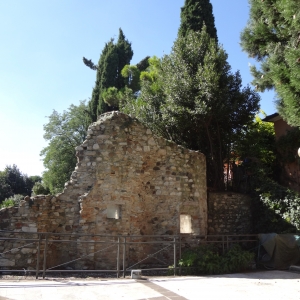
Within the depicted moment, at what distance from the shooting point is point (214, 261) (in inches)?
361

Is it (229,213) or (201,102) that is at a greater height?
(201,102)

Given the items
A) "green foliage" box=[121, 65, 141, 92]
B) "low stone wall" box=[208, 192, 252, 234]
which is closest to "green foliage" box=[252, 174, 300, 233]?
"low stone wall" box=[208, 192, 252, 234]

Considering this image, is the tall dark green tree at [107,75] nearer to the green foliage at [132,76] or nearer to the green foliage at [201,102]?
the green foliage at [132,76]

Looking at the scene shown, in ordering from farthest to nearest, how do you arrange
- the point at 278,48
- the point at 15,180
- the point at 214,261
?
the point at 15,180
the point at 278,48
the point at 214,261

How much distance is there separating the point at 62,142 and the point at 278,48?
25175 millimetres

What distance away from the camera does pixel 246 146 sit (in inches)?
647

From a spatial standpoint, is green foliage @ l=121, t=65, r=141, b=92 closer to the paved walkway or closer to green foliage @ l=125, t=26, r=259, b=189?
green foliage @ l=125, t=26, r=259, b=189

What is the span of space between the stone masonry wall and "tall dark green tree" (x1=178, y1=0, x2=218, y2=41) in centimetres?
847

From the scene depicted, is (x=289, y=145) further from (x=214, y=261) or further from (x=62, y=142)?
(x=62, y=142)

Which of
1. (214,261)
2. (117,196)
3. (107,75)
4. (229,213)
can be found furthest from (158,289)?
(107,75)

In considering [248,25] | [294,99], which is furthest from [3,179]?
[294,99]

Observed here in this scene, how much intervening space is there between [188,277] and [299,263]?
14.1 feet

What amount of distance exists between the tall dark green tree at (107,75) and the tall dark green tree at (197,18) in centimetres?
1313

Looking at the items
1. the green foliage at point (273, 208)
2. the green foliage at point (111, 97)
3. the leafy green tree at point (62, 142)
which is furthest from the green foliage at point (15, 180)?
the green foliage at point (273, 208)
